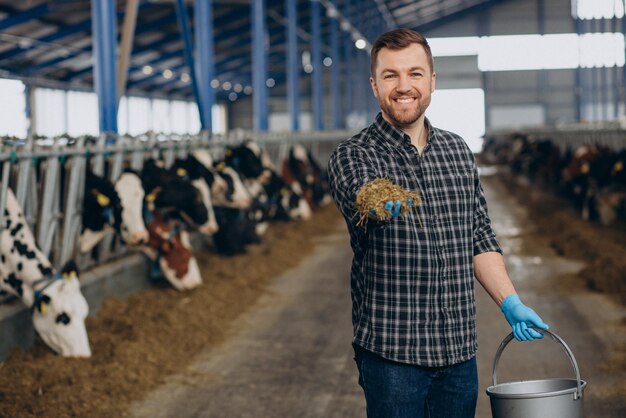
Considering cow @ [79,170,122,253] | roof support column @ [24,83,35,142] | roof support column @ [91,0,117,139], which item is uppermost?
roof support column @ [24,83,35,142]

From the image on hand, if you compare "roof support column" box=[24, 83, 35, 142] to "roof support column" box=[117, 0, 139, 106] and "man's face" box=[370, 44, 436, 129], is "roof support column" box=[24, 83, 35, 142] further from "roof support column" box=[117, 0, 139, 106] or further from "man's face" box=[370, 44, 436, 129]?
"man's face" box=[370, 44, 436, 129]

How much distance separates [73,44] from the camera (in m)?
29.2

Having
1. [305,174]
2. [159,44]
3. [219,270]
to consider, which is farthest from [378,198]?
[159,44]

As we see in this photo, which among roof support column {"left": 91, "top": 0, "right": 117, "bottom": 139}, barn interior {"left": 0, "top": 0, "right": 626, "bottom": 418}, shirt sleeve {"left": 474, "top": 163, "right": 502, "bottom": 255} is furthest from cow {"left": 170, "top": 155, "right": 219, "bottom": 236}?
shirt sleeve {"left": 474, "top": 163, "right": 502, "bottom": 255}

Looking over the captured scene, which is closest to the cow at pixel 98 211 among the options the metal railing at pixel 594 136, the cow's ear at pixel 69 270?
the cow's ear at pixel 69 270

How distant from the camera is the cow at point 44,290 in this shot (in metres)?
6.06

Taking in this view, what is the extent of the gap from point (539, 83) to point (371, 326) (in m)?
48.1

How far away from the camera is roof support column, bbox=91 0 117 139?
9836mm

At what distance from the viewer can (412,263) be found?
288cm

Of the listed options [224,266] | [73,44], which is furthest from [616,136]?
[73,44]

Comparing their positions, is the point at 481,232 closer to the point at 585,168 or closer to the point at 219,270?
the point at 219,270

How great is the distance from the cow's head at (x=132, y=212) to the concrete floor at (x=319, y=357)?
110cm

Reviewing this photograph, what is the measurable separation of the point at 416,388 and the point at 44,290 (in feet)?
12.4

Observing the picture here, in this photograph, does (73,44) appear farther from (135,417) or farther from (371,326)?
(371,326)
